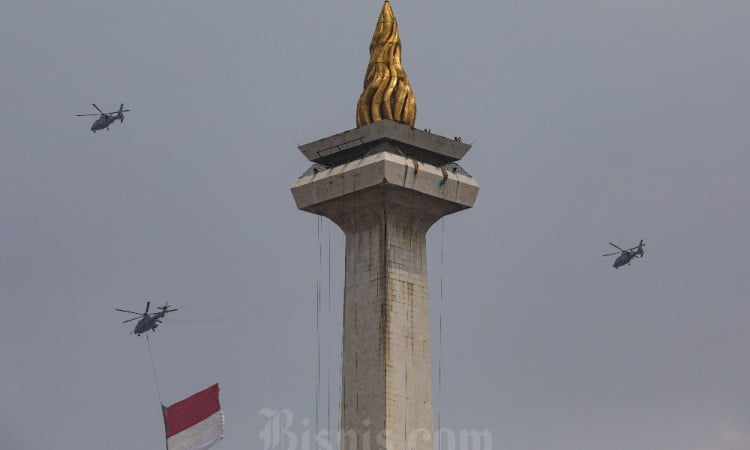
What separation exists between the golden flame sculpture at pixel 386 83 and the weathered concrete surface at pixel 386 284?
4.85m

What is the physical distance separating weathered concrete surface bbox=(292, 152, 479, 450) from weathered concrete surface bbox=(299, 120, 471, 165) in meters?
1.42

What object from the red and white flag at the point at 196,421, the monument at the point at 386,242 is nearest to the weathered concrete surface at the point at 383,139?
the monument at the point at 386,242

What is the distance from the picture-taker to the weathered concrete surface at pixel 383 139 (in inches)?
6526

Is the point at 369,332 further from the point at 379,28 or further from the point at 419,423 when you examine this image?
the point at 379,28

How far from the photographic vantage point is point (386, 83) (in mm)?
170750

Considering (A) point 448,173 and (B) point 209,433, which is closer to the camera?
(B) point 209,433

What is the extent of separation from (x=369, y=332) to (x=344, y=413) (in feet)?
17.3

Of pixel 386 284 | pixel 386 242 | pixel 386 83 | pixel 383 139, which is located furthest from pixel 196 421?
pixel 386 83

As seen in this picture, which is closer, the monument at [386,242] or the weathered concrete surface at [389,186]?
the monument at [386,242]

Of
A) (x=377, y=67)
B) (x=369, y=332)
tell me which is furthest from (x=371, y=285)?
(x=377, y=67)

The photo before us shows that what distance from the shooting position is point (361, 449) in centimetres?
16125

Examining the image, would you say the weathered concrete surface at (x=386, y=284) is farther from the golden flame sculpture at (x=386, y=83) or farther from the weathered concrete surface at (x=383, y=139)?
the golden flame sculpture at (x=386, y=83)

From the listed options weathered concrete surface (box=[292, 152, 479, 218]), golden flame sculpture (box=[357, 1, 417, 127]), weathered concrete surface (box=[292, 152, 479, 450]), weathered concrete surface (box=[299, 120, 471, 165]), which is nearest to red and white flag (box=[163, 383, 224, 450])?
weathered concrete surface (box=[292, 152, 479, 450])

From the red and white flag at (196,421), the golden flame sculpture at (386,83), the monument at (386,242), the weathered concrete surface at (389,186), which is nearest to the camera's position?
the red and white flag at (196,421)
